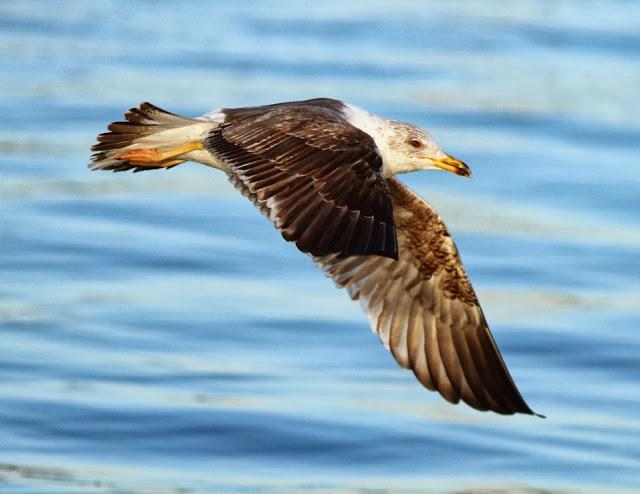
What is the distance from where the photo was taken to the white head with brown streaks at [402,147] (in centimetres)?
863

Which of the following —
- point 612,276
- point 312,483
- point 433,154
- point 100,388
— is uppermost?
point 612,276

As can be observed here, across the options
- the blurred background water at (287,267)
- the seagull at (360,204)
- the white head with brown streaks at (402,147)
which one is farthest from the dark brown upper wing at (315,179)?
the blurred background water at (287,267)

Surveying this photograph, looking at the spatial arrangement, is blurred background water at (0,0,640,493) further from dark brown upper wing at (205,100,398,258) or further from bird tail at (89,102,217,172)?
dark brown upper wing at (205,100,398,258)

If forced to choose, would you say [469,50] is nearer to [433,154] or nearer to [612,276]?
[612,276]

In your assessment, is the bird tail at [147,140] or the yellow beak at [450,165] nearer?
the bird tail at [147,140]

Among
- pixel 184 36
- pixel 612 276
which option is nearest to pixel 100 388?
pixel 612 276

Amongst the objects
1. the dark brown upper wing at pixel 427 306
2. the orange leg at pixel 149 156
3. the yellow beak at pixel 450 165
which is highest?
the yellow beak at pixel 450 165

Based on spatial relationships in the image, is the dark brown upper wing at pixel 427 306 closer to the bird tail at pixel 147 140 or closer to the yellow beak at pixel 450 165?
the yellow beak at pixel 450 165

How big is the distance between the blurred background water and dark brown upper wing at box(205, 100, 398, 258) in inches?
85.0

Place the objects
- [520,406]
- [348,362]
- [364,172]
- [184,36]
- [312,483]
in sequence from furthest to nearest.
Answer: [184,36] → [348,362] → [312,483] → [520,406] → [364,172]

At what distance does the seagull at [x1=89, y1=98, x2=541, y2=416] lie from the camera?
288 inches

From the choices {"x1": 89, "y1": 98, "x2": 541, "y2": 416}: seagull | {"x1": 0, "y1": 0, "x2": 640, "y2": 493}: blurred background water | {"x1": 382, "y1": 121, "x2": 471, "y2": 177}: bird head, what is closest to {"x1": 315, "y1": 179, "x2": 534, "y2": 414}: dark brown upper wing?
{"x1": 89, "y1": 98, "x2": 541, "y2": 416}: seagull

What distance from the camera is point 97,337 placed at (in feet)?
37.1

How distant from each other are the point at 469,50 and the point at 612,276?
298 inches
